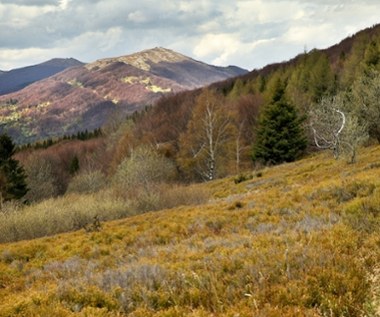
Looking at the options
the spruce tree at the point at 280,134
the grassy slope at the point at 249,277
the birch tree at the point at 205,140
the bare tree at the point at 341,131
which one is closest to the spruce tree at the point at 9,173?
the birch tree at the point at 205,140

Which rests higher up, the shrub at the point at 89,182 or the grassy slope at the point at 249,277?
the grassy slope at the point at 249,277

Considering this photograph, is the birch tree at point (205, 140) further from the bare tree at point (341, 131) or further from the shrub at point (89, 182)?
the bare tree at point (341, 131)

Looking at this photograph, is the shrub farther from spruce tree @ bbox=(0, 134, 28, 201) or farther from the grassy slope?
the grassy slope

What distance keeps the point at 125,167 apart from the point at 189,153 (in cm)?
1173

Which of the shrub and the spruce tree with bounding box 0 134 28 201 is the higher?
the spruce tree with bounding box 0 134 28 201

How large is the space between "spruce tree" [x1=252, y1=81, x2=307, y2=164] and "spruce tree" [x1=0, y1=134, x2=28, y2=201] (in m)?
31.3

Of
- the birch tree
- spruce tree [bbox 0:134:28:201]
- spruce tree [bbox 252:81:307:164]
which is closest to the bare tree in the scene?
spruce tree [bbox 252:81:307:164]

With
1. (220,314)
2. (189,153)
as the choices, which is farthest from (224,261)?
(189,153)

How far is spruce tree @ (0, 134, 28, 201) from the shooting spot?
161ft

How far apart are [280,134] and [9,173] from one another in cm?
3474

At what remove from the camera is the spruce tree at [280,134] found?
4388 centimetres

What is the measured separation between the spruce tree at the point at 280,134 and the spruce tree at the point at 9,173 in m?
31.3

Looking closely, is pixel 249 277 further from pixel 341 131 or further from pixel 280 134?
pixel 280 134

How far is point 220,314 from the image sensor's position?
5.29 m
